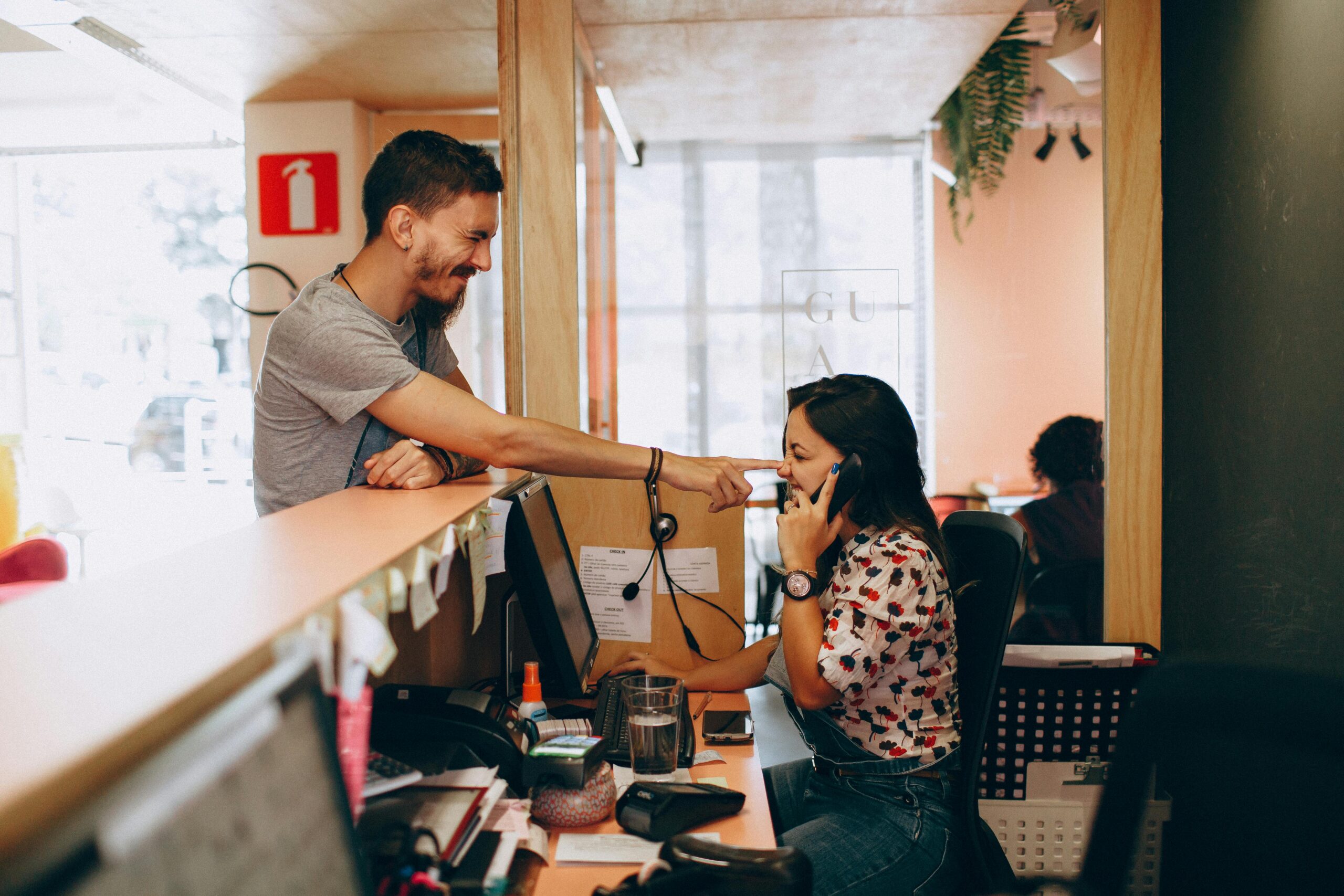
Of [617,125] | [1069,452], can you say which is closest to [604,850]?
[1069,452]

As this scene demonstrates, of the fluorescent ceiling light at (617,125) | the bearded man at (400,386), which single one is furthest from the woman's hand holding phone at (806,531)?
the fluorescent ceiling light at (617,125)

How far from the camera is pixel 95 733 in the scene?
424mm

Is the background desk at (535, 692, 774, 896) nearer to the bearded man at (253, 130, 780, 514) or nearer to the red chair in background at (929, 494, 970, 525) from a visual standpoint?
the bearded man at (253, 130, 780, 514)

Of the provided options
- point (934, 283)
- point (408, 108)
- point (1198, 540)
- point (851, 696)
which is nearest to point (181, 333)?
point (408, 108)

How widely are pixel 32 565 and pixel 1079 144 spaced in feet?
14.1

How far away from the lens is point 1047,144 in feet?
8.23

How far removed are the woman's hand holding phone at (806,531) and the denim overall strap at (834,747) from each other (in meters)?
0.20

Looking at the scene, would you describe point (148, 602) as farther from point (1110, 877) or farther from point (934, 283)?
point (934, 283)

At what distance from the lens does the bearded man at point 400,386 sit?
1.55 metres

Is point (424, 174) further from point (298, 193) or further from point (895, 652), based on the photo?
point (298, 193)

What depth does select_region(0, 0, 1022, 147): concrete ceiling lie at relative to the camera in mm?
2652

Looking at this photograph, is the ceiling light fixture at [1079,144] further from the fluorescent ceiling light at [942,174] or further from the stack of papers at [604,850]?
the stack of papers at [604,850]

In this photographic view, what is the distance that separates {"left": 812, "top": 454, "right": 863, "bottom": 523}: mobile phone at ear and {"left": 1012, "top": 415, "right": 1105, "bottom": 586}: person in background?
756 mm

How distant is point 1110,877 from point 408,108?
13.0 feet
